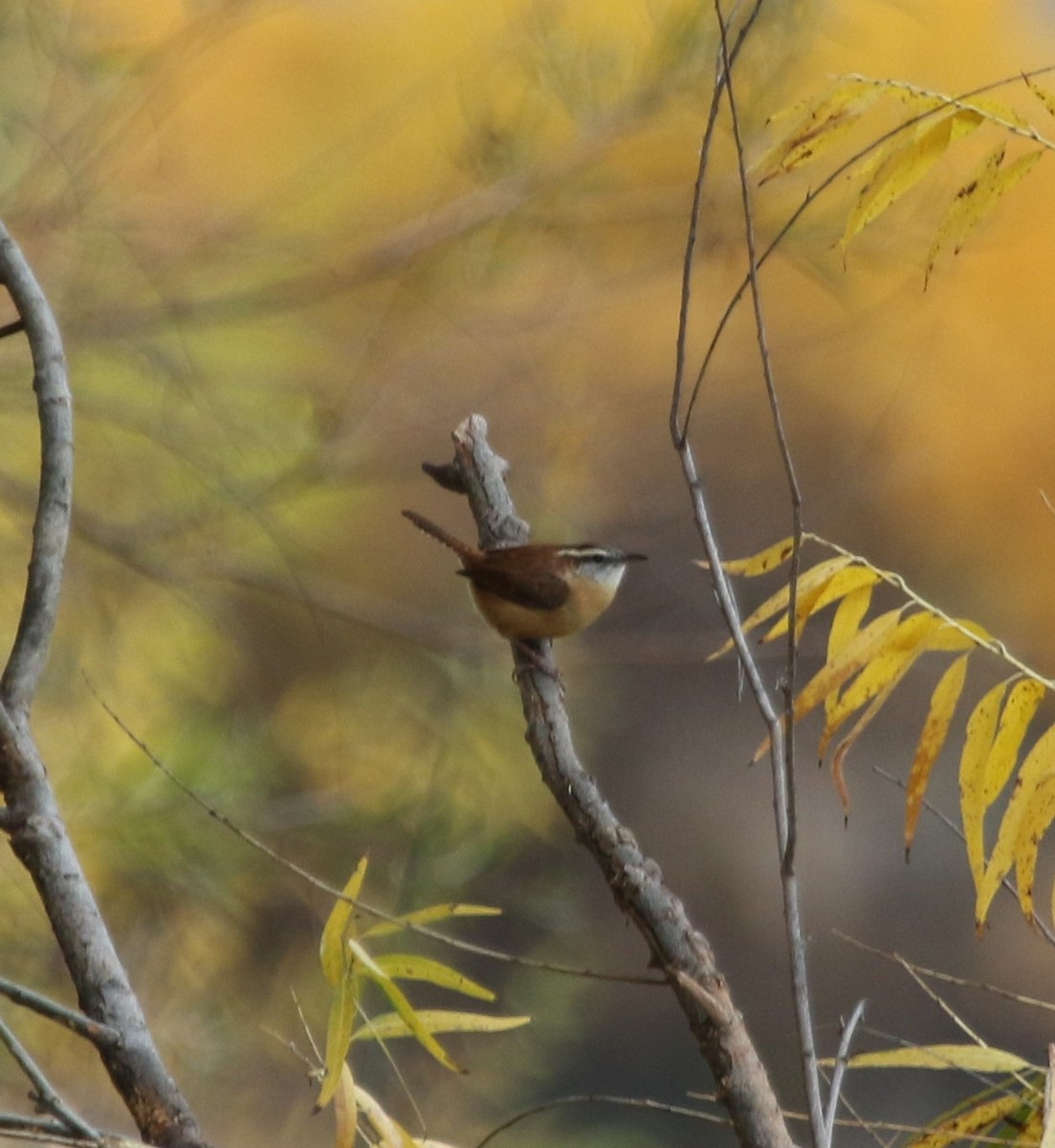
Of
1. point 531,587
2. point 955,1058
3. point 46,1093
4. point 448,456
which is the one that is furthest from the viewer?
point 448,456

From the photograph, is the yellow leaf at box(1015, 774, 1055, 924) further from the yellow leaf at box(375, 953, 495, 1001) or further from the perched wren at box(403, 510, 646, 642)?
the perched wren at box(403, 510, 646, 642)

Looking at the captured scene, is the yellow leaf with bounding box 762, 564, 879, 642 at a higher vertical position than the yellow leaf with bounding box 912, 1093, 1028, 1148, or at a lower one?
higher

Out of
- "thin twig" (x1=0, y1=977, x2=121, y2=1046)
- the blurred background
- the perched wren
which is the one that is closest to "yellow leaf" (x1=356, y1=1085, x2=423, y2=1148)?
"thin twig" (x1=0, y1=977, x2=121, y2=1046)

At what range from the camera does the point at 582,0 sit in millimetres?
1833

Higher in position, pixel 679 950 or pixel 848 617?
pixel 848 617

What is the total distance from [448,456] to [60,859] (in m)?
1.43

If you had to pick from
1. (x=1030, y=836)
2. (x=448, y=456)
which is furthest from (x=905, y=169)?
(x=448, y=456)

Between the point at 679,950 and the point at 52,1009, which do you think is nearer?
the point at 52,1009

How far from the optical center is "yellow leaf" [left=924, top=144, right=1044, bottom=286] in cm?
55

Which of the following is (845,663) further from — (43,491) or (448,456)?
(448,456)

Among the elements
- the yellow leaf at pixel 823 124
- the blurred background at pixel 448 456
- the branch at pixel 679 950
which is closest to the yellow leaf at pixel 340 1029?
the branch at pixel 679 950

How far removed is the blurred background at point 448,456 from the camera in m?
1.77

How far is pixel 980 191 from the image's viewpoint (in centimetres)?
56

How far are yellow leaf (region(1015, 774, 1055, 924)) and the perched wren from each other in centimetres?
67
